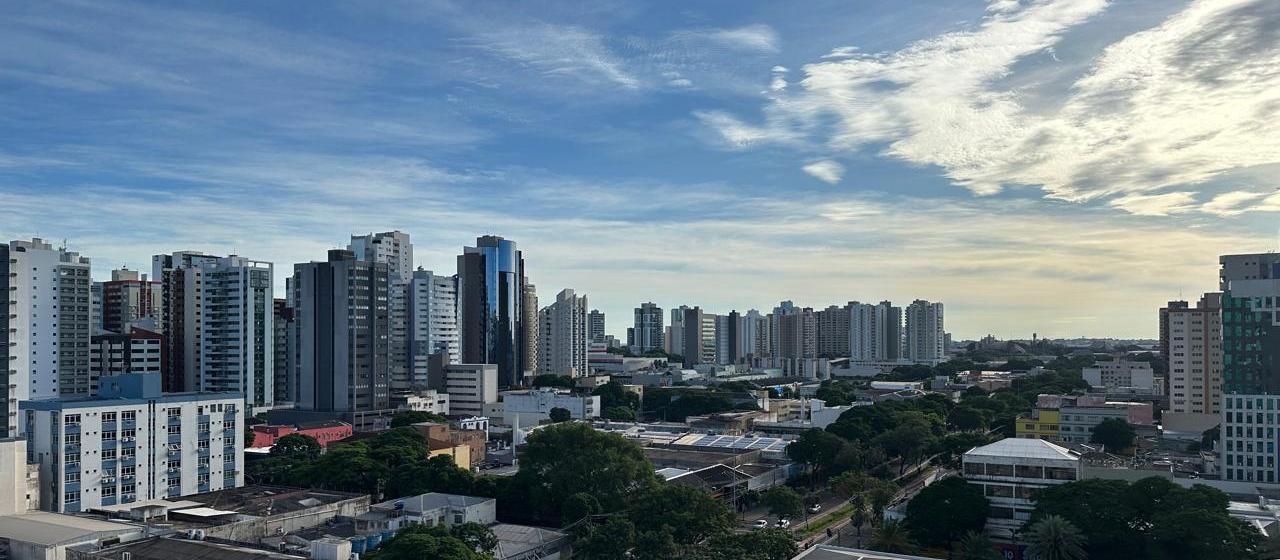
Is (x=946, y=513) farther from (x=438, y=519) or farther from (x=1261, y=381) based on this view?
(x=1261, y=381)

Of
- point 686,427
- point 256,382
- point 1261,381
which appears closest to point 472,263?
point 256,382

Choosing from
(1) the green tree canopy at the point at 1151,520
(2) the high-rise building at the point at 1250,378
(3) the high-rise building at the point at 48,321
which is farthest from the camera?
(3) the high-rise building at the point at 48,321

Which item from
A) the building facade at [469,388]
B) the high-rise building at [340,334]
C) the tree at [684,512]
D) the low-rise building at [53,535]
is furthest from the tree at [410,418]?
the tree at [684,512]

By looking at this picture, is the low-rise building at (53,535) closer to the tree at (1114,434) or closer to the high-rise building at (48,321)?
the high-rise building at (48,321)

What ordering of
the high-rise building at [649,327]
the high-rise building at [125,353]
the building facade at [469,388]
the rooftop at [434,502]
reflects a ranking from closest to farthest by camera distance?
1. the rooftop at [434,502]
2. the high-rise building at [125,353]
3. the building facade at [469,388]
4. the high-rise building at [649,327]

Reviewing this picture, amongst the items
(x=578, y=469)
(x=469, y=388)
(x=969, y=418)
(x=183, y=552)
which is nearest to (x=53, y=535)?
(x=183, y=552)
